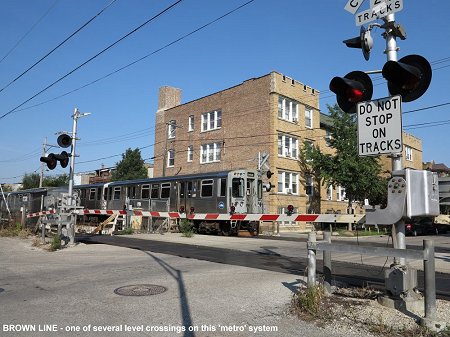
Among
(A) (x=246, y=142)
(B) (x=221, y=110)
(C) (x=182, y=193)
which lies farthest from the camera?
(B) (x=221, y=110)

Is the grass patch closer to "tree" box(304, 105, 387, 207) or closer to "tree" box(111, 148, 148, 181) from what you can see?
"tree" box(304, 105, 387, 207)

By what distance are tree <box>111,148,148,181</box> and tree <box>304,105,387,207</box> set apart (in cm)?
2656

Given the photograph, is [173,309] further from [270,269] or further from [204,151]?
[204,151]

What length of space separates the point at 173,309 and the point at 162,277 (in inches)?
105

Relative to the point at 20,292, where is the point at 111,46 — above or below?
above

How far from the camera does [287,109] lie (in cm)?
3234

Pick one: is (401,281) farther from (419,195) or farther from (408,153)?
(408,153)

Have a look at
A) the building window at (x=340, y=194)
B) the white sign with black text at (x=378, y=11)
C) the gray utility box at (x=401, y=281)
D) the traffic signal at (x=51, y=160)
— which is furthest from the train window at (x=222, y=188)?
the building window at (x=340, y=194)

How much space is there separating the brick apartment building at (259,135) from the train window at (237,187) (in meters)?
7.28

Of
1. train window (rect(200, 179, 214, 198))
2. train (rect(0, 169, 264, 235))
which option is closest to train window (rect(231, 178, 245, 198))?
train (rect(0, 169, 264, 235))

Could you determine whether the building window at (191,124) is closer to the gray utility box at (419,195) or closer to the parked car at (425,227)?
the parked car at (425,227)

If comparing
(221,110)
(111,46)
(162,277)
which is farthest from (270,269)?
(221,110)

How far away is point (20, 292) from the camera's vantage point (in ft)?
23.3

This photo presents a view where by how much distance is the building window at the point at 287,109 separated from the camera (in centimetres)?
3141
